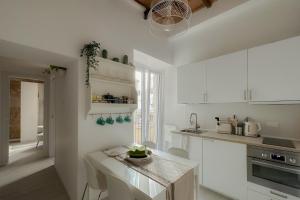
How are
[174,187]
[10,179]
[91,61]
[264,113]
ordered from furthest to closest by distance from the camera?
1. [10,179]
2. [264,113]
3. [91,61]
4. [174,187]

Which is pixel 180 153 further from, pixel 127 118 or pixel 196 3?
pixel 196 3

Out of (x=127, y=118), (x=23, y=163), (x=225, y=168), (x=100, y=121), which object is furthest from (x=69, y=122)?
(x=23, y=163)

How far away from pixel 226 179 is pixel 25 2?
10.4ft

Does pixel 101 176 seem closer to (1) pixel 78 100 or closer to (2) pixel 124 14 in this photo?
(1) pixel 78 100

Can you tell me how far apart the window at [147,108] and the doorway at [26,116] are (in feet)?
9.73

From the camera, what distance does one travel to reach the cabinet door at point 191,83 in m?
2.77

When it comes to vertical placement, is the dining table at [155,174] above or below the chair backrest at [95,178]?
above

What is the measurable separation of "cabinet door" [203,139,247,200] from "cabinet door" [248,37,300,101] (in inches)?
30.8

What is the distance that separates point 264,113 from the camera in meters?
2.34

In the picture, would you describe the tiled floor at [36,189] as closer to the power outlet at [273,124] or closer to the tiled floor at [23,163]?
the tiled floor at [23,163]

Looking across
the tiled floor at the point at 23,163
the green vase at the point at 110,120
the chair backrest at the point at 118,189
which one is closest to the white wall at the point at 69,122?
the green vase at the point at 110,120

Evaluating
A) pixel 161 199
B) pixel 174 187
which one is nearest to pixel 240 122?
pixel 174 187

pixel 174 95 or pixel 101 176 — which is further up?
pixel 174 95

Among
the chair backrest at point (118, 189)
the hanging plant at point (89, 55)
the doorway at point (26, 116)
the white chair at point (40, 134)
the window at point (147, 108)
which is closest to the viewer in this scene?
the chair backrest at point (118, 189)
